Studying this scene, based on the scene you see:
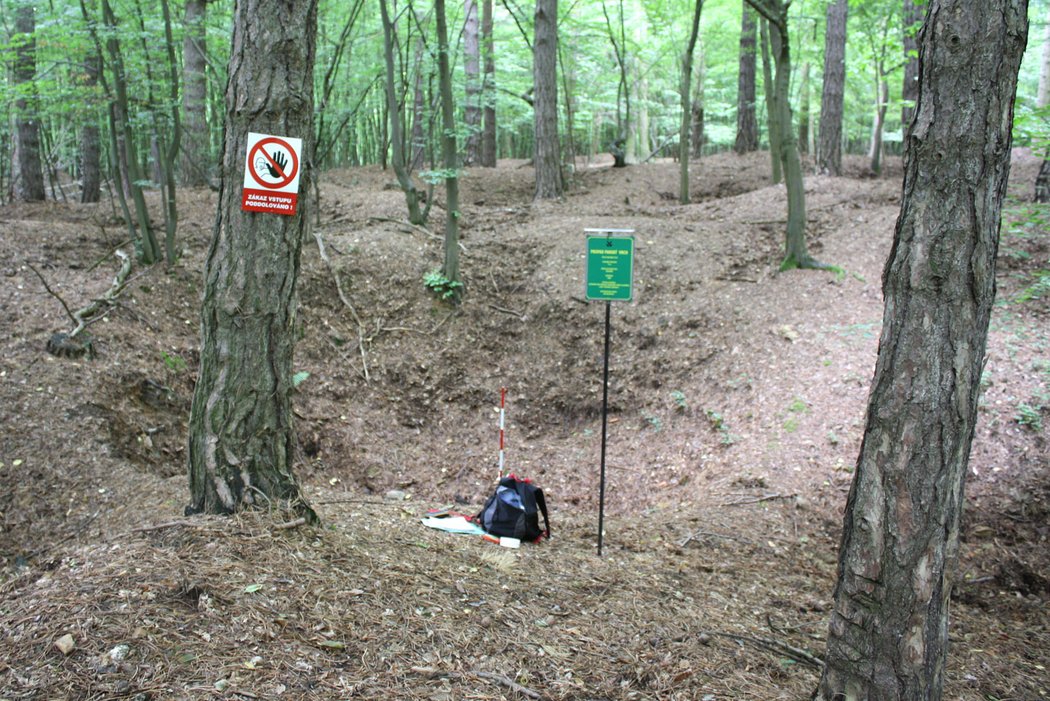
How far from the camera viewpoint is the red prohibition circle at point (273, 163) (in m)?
3.49

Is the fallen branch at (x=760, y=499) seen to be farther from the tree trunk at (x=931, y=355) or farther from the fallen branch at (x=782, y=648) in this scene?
the tree trunk at (x=931, y=355)

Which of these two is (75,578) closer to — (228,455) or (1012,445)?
(228,455)

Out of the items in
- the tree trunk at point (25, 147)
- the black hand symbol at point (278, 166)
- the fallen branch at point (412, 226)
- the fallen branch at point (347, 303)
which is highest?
the tree trunk at point (25, 147)

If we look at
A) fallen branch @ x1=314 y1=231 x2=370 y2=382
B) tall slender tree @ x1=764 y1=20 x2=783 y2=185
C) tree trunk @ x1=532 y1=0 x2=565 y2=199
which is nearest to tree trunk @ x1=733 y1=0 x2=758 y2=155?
tall slender tree @ x1=764 y1=20 x2=783 y2=185

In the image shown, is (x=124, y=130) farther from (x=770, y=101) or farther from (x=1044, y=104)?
(x=1044, y=104)

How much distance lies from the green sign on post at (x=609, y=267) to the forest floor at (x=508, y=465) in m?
1.84

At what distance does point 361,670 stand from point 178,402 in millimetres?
4520

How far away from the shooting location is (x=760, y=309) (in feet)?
28.0

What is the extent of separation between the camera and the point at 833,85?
12375mm

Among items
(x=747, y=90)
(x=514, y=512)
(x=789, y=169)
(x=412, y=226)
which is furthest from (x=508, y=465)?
(x=747, y=90)

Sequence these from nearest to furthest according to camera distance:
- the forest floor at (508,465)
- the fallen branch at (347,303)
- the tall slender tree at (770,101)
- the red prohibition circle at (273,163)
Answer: the forest floor at (508,465) → the red prohibition circle at (273,163) → the fallen branch at (347,303) → the tall slender tree at (770,101)

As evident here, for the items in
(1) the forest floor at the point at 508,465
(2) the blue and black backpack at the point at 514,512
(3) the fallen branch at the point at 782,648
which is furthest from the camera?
(2) the blue and black backpack at the point at 514,512

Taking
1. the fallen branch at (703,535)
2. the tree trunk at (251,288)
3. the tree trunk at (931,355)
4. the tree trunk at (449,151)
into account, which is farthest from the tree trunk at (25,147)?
the tree trunk at (931,355)

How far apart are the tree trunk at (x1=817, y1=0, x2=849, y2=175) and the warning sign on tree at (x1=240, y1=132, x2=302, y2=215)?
11.5m
